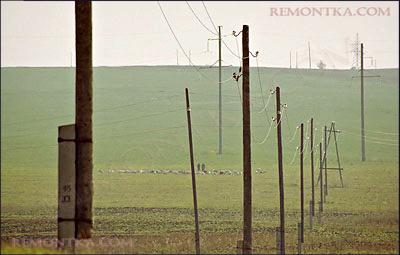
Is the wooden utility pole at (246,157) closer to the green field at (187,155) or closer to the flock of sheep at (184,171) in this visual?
the green field at (187,155)

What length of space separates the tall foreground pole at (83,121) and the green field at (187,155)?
15.0 meters

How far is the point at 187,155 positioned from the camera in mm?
99625

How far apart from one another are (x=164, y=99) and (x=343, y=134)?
1126 inches

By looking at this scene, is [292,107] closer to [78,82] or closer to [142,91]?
[142,91]

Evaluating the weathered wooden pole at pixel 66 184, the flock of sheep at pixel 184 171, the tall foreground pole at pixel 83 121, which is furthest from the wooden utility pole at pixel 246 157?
the flock of sheep at pixel 184 171

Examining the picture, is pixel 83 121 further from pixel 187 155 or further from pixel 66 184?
pixel 187 155

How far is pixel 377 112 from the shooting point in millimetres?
117062

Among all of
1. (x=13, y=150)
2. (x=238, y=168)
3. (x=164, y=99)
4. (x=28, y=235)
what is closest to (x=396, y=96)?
(x=164, y=99)

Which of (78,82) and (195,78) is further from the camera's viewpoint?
(195,78)

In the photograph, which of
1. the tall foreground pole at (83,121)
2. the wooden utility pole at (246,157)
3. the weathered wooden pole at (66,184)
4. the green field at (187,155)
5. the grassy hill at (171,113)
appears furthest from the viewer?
the grassy hill at (171,113)

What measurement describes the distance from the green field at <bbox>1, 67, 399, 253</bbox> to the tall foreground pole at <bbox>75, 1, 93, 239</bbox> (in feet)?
49.2

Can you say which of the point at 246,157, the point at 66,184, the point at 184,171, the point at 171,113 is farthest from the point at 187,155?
the point at 66,184

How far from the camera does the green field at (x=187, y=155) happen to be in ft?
161

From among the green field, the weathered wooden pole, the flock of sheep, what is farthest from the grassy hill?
the weathered wooden pole
